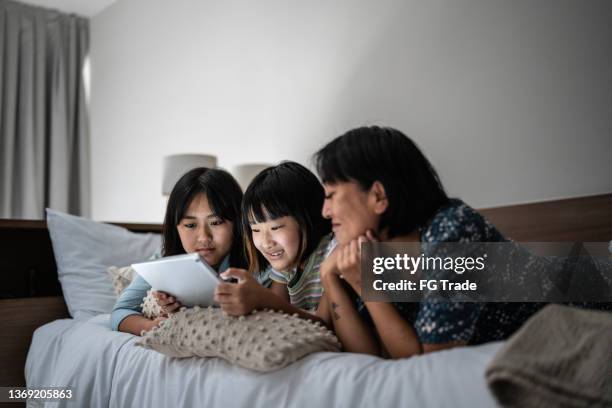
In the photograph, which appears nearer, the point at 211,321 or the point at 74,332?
the point at 211,321

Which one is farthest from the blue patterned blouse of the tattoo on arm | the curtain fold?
the curtain fold

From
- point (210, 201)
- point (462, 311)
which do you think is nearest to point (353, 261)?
point (462, 311)

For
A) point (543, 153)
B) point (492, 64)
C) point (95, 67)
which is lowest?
point (543, 153)

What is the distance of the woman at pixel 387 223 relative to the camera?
872mm

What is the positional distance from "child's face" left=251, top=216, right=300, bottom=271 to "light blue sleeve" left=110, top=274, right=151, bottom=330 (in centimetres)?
44

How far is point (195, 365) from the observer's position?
1.01 m

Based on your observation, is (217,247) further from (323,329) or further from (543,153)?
(543,153)

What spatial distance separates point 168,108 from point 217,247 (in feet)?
7.07

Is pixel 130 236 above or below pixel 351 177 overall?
below

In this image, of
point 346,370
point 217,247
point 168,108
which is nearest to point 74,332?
point 217,247

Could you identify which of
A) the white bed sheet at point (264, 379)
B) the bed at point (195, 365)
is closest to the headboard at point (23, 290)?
the bed at point (195, 365)

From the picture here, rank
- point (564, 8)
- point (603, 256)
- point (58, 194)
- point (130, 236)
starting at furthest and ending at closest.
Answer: point (58, 194) → point (130, 236) → point (564, 8) → point (603, 256)

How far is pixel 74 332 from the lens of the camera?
1.52 meters

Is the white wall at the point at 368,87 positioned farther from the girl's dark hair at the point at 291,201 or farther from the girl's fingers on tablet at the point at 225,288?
the girl's fingers on tablet at the point at 225,288
